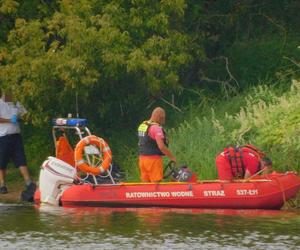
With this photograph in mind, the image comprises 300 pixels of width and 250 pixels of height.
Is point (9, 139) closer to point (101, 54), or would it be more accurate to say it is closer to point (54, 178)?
point (101, 54)

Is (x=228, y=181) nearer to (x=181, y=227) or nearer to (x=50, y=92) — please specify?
(x=181, y=227)

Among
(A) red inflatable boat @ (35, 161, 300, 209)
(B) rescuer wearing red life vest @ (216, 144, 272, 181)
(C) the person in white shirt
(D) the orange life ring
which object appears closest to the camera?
(A) red inflatable boat @ (35, 161, 300, 209)

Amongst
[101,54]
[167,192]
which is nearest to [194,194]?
[167,192]

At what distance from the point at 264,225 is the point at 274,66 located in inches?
335

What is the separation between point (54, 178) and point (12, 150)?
242cm

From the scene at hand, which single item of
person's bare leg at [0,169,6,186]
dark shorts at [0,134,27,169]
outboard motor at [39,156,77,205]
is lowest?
outboard motor at [39,156,77,205]

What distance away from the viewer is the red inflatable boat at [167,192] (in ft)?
65.6

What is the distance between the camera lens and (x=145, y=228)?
17.9 metres

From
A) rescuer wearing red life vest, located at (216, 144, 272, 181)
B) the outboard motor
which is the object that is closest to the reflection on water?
the outboard motor

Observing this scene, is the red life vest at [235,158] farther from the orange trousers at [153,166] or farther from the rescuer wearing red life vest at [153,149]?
the orange trousers at [153,166]

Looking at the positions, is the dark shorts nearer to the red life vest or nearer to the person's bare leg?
the person's bare leg

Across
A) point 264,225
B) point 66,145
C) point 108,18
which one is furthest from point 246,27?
point 264,225

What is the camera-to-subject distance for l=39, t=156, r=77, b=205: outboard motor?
837 inches

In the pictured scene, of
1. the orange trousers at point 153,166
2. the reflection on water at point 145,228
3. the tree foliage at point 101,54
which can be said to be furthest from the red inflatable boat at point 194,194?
the tree foliage at point 101,54
